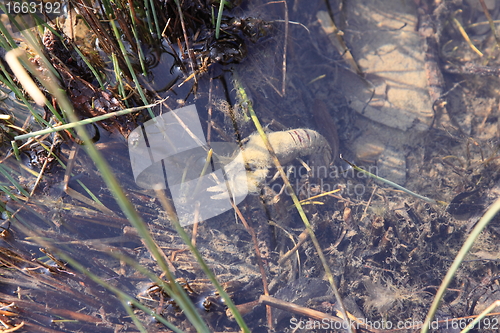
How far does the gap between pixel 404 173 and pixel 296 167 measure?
1.28 meters

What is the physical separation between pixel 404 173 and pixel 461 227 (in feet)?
2.50

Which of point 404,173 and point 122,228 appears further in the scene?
point 404,173

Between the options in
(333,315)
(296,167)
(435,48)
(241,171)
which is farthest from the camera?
(435,48)

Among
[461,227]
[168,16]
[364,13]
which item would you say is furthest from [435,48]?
[168,16]

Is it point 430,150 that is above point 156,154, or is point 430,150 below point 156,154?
below

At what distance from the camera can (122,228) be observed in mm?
2715

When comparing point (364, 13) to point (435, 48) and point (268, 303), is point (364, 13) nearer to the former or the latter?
point (435, 48)

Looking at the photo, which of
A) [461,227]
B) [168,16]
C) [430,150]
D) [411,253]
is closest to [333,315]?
[411,253]

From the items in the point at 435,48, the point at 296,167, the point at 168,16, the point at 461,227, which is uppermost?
the point at 168,16

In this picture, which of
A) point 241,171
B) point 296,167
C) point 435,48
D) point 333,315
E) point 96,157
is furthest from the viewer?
point 435,48

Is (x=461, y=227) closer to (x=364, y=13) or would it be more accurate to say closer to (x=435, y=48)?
(x=435, y=48)

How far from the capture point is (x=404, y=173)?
334cm

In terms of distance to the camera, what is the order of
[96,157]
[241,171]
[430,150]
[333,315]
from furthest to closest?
[430,150] → [241,171] → [333,315] → [96,157]

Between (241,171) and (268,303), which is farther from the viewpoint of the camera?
(241,171)
